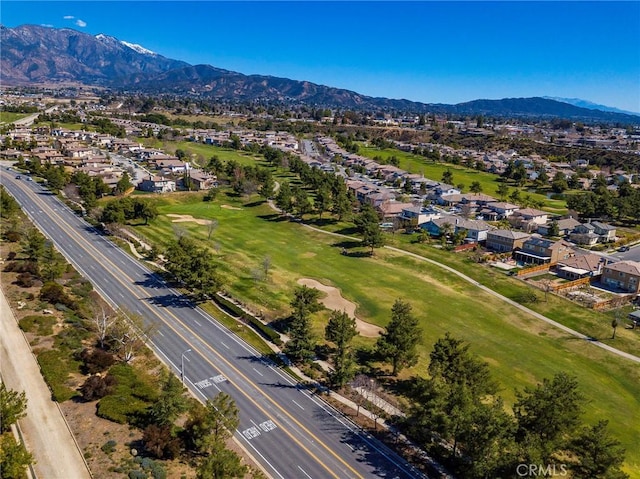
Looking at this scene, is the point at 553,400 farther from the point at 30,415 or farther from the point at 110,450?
the point at 30,415

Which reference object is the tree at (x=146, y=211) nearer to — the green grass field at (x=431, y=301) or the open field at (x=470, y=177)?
the green grass field at (x=431, y=301)

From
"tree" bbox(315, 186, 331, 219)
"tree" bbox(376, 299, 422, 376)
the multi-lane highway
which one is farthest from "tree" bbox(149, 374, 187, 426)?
"tree" bbox(315, 186, 331, 219)

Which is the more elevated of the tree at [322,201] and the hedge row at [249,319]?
the tree at [322,201]

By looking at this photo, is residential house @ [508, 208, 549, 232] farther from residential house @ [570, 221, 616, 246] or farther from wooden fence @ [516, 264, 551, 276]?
wooden fence @ [516, 264, 551, 276]

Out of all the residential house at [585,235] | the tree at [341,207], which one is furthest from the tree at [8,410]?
the residential house at [585,235]

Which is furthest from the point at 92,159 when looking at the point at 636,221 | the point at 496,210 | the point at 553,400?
the point at 636,221

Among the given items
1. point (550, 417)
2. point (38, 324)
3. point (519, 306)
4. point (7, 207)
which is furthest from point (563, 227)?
point (7, 207)

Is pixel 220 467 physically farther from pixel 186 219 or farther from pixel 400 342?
pixel 186 219

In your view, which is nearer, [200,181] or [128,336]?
[128,336]
